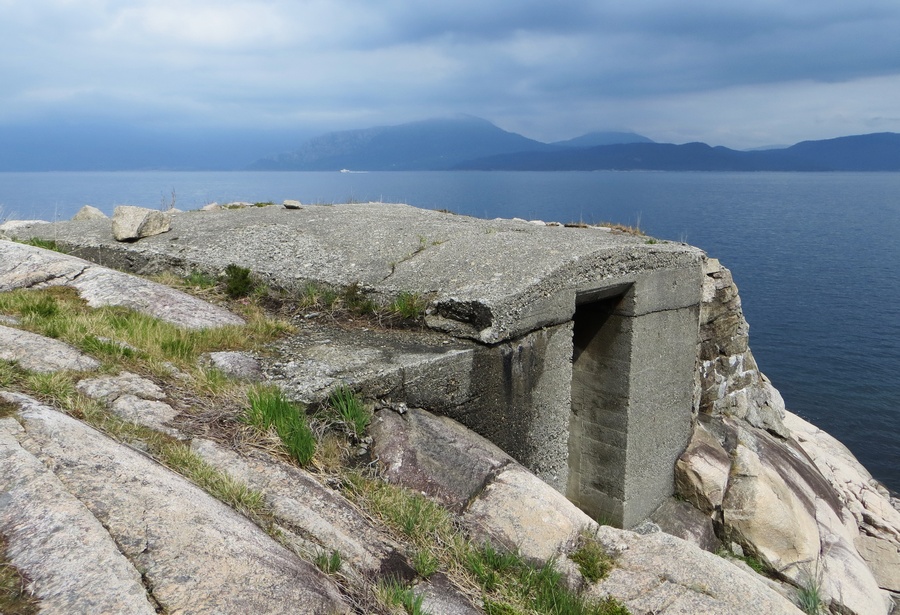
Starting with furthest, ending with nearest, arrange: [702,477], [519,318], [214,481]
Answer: [702,477]
[519,318]
[214,481]

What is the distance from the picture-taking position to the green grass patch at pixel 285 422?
395 centimetres

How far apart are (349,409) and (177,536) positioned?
1839 millimetres

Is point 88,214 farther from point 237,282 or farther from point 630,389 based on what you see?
point 630,389

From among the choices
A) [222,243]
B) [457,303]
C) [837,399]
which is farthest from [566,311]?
[837,399]

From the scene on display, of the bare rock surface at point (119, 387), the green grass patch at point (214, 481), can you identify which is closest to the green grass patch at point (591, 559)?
the green grass patch at point (214, 481)

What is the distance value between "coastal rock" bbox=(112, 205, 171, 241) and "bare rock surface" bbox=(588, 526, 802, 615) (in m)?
6.54

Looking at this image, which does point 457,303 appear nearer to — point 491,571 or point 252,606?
point 491,571

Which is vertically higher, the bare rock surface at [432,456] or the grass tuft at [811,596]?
the bare rock surface at [432,456]

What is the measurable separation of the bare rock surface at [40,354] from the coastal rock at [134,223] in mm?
3743

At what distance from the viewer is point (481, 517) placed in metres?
4.14

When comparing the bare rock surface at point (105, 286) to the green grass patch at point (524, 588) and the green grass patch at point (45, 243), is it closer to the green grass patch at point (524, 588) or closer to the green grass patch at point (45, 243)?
the green grass patch at point (45, 243)

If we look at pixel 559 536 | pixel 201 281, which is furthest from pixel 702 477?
pixel 201 281

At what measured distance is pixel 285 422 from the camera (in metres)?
4.01

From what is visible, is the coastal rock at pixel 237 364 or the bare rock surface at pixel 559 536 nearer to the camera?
the bare rock surface at pixel 559 536
